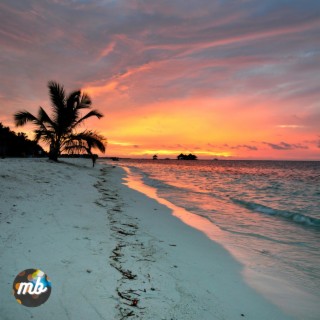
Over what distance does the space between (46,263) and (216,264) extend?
2.27 metres

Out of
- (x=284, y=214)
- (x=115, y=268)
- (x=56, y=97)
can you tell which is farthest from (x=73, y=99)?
(x=115, y=268)

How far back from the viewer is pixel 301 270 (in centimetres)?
366

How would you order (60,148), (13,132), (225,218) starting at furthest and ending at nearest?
(13,132)
(60,148)
(225,218)

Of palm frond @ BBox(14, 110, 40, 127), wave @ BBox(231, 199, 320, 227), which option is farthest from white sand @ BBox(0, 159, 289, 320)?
palm frond @ BBox(14, 110, 40, 127)

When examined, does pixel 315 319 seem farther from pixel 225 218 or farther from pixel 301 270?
pixel 225 218

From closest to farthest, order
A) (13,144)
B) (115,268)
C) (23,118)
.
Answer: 1. (115,268)
2. (23,118)
3. (13,144)

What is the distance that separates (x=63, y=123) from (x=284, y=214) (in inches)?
589

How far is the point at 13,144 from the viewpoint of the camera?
3012 centimetres

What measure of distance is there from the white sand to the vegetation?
2735cm

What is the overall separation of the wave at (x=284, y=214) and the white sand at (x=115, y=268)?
13.2ft

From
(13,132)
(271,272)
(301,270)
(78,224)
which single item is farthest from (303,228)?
(13,132)

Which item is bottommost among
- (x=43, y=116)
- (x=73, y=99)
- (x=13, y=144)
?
(x=13, y=144)

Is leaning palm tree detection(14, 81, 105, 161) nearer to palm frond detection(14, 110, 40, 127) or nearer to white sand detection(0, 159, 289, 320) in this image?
palm frond detection(14, 110, 40, 127)

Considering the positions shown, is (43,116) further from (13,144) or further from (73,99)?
(13,144)
